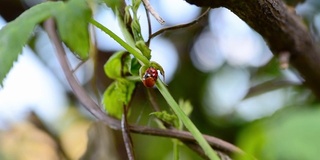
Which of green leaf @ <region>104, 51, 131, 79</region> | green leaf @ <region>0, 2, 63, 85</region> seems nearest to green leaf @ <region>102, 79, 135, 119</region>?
green leaf @ <region>104, 51, 131, 79</region>

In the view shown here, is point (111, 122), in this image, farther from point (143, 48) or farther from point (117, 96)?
point (143, 48)

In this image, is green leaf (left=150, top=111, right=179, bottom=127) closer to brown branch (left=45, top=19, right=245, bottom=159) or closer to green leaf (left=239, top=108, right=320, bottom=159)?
brown branch (left=45, top=19, right=245, bottom=159)

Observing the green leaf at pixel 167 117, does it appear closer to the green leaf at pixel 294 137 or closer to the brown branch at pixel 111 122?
the brown branch at pixel 111 122

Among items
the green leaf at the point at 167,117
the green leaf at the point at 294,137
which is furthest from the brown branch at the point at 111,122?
the green leaf at the point at 294,137

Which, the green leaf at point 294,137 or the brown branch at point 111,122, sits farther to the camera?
the brown branch at point 111,122

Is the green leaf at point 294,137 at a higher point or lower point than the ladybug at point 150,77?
lower

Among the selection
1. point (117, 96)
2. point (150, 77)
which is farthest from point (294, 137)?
point (117, 96)
